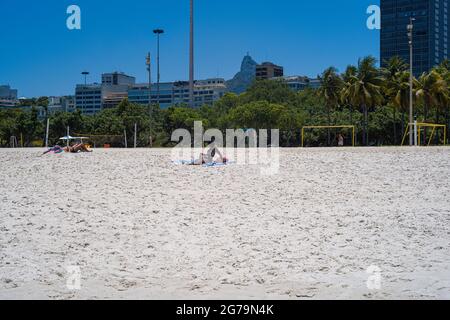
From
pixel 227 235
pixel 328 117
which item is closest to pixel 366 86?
pixel 328 117

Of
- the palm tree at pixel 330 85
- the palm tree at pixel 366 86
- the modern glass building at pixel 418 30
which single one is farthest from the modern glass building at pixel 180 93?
the palm tree at pixel 366 86

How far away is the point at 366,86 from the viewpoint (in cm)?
4684

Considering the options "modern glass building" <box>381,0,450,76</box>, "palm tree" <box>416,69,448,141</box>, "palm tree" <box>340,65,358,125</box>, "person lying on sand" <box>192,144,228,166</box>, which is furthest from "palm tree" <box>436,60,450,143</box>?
"person lying on sand" <box>192,144,228,166</box>

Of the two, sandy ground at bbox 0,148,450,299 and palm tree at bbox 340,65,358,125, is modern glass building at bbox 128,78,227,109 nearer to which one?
palm tree at bbox 340,65,358,125

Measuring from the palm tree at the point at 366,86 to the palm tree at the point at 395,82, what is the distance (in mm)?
969

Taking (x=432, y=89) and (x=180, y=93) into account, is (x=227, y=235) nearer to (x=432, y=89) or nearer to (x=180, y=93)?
(x=432, y=89)

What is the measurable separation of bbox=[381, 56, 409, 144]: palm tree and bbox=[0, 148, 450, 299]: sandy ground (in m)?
32.9

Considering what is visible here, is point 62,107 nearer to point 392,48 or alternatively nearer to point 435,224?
point 392,48

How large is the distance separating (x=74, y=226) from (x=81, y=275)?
2173 millimetres

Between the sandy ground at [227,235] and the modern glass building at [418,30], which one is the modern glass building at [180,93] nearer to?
the modern glass building at [418,30]

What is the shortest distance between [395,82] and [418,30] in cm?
5049

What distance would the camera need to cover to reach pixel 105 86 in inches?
7677

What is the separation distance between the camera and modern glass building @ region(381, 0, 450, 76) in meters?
80.0
